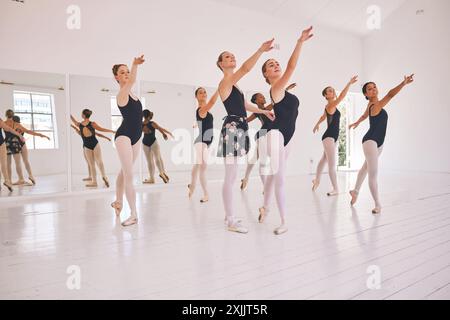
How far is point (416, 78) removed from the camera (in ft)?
28.7

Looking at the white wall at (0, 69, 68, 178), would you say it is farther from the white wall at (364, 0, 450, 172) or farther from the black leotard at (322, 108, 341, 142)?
the white wall at (364, 0, 450, 172)

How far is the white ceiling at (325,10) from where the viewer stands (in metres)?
7.52

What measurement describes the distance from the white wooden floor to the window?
1352mm

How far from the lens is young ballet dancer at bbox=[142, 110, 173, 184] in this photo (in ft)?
19.9

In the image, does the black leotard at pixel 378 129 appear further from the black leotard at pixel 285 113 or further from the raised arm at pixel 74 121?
the raised arm at pixel 74 121

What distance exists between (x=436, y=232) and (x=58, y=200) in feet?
14.3

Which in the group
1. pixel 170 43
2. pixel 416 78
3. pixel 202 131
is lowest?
pixel 202 131

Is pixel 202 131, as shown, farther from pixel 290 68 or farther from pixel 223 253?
pixel 223 253

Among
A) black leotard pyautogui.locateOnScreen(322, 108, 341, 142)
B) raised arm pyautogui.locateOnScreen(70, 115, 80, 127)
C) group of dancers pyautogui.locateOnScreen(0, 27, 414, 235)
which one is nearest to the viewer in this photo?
group of dancers pyautogui.locateOnScreen(0, 27, 414, 235)

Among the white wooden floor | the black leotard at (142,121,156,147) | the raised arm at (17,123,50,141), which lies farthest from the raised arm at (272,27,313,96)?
the raised arm at (17,123,50,141)

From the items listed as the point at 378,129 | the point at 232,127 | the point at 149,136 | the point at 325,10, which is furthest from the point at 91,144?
the point at 325,10

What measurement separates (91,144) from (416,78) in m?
7.39
